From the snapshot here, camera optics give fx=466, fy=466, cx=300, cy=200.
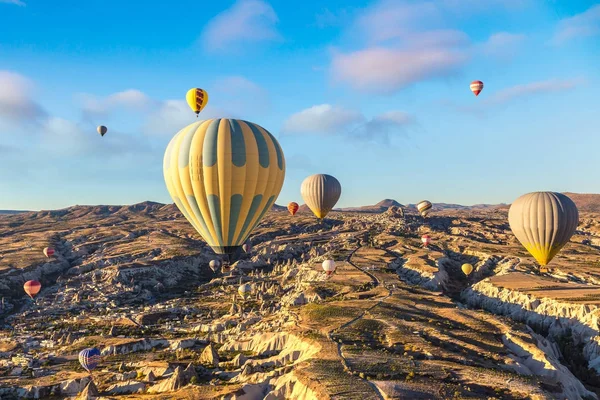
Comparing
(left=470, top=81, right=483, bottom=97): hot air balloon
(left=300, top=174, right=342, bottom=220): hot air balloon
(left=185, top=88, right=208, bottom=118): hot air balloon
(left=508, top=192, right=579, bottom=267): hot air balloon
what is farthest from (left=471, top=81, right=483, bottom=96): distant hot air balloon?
(left=185, top=88, right=208, bottom=118): hot air balloon

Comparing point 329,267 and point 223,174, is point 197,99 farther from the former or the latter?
point 329,267

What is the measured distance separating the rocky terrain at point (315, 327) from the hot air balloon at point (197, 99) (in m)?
33.4

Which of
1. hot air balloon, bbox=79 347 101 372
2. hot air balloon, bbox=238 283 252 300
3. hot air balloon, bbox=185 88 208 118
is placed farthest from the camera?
hot air balloon, bbox=238 283 252 300

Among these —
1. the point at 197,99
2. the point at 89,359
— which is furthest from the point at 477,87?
the point at 89,359

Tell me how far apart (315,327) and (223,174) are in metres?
22.0

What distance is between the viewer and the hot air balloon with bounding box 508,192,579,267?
74.0 meters

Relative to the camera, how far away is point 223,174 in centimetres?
4991

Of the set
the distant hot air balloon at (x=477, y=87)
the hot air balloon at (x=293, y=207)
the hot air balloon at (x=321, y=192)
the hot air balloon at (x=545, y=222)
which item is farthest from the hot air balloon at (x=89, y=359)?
the hot air balloon at (x=293, y=207)

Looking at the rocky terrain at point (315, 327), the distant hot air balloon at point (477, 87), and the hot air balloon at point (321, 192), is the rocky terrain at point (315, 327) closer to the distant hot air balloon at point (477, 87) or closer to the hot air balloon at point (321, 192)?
the hot air balloon at point (321, 192)

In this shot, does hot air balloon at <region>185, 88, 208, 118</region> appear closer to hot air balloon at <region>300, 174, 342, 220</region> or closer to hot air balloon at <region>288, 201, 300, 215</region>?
hot air balloon at <region>300, 174, 342, 220</region>

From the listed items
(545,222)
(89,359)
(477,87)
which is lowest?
(89,359)

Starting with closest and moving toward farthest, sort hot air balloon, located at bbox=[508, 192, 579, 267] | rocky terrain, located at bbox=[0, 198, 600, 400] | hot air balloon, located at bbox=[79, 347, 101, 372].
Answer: rocky terrain, located at bbox=[0, 198, 600, 400] < hot air balloon, located at bbox=[79, 347, 101, 372] < hot air balloon, located at bbox=[508, 192, 579, 267]

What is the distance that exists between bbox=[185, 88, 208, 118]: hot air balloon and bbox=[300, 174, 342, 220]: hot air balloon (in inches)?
1574

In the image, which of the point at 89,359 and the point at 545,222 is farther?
the point at 545,222
